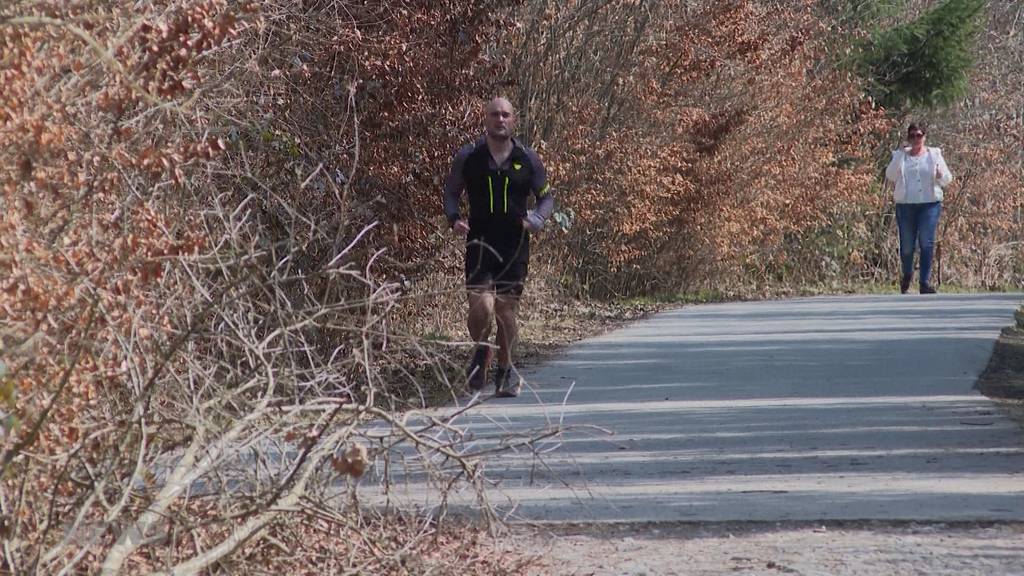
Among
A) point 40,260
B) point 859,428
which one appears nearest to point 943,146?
point 859,428

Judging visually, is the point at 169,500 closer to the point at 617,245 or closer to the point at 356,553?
the point at 356,553

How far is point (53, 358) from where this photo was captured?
6043 millimetres

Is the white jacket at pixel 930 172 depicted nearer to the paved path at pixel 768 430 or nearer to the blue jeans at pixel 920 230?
the blue jeans at pixel 920 230

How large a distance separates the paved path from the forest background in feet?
3.00

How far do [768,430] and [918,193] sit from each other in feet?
43.9

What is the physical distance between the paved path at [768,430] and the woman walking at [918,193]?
20.1 feet

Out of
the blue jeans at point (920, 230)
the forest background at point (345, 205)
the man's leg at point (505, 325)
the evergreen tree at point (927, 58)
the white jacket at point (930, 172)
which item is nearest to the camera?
the forest background at point (345, 205)

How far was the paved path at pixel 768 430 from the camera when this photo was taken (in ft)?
24.7

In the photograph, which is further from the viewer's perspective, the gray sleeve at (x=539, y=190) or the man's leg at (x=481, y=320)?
the gray sleeve at (x=539, y=190)

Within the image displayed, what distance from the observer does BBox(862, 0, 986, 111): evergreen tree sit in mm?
28641

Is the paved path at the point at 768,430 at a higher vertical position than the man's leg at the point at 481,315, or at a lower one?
lower

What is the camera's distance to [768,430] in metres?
9.73

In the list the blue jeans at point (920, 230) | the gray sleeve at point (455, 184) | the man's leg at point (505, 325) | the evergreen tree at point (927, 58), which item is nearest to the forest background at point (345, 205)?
the evergreen tree at point (927, 58)

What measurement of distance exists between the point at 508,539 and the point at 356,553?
3.49ft
